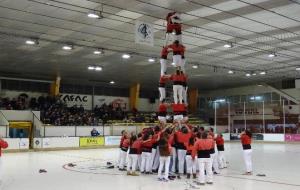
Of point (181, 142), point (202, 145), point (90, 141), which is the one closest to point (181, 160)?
point (181, 142)

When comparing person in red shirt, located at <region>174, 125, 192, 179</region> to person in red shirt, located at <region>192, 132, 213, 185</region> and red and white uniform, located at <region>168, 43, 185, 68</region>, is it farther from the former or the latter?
red and white uniform, located at <region>168, 43, 185, 68</region>

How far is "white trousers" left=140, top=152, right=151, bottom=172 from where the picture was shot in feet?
49.5

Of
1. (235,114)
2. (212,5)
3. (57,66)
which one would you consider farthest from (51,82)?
(212,5)

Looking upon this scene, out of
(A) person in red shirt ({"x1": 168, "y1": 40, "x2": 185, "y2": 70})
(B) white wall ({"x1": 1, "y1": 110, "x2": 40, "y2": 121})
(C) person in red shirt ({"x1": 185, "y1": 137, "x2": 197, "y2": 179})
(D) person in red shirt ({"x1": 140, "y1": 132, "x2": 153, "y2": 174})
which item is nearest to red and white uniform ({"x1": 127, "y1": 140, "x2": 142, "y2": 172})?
(D) person in red shirt ({"x1": 140, "y1": 132, "x2": 153, "y2": 174})

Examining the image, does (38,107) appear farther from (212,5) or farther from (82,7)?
(212,5)

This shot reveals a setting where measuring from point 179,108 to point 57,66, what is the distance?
20310 mm

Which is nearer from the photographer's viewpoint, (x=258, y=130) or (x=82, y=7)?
(x=82, y=7)

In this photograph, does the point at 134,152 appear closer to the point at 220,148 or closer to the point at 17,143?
the point at 220,148

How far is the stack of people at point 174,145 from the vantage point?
1359 centimetres

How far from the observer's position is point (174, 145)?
14836 mm

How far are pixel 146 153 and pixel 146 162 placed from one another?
509 mm

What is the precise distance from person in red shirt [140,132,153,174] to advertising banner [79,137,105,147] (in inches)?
710

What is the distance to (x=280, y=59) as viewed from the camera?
30.9 metres

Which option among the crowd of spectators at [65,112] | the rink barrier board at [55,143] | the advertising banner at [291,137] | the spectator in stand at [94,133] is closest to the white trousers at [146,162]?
the rink barrier board at [55,143]
